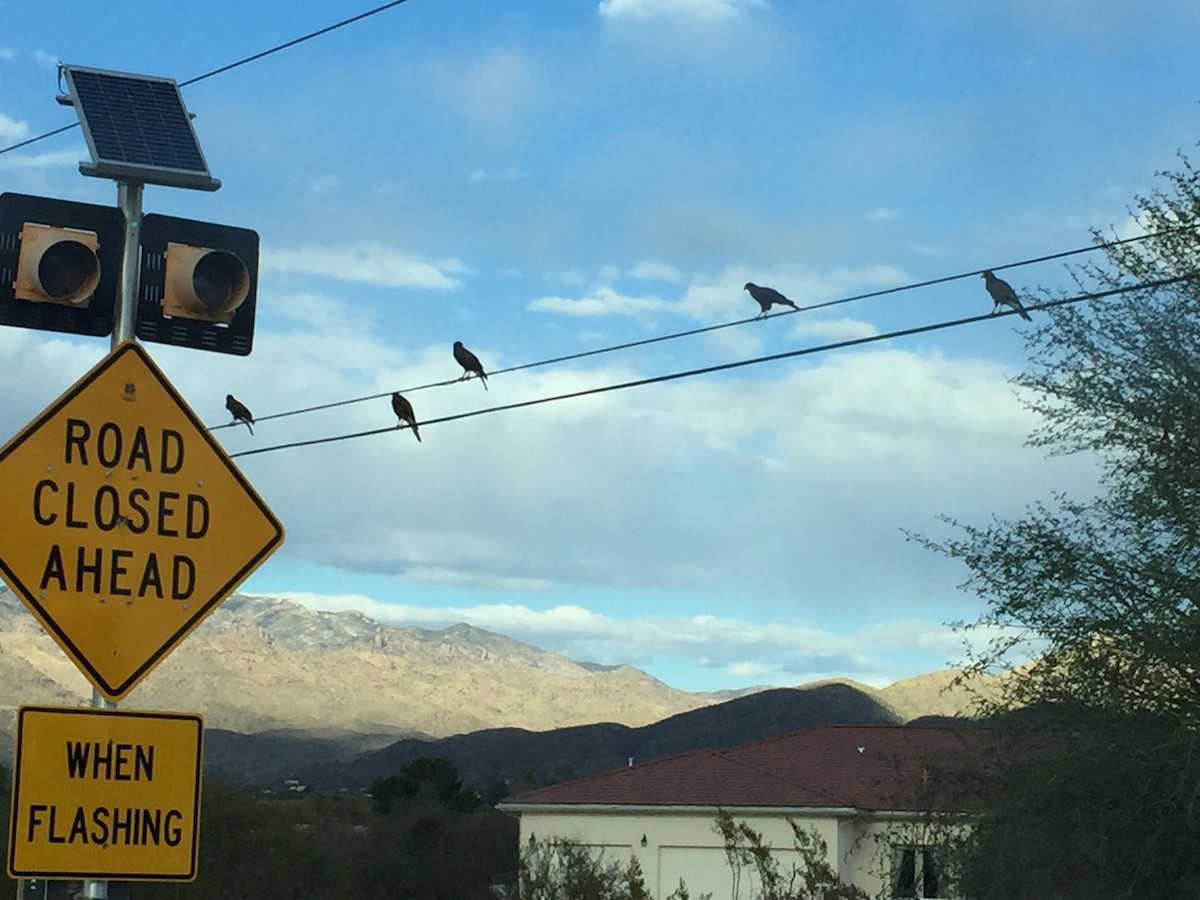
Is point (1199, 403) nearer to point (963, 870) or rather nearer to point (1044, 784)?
point (1044, 784)

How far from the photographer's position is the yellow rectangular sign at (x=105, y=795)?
6059 mm

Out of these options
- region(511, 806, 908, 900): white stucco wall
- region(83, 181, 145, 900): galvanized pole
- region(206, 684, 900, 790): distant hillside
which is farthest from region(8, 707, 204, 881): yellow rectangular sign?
region(206, 684, 900, 790): distant hillside

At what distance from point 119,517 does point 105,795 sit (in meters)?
0.99

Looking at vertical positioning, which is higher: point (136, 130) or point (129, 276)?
point (136, 130)

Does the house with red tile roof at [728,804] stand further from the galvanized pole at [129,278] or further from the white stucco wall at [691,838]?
the galvanized pole at [129,278]

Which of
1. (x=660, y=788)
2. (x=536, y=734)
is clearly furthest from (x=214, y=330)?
(x=536, y=734)

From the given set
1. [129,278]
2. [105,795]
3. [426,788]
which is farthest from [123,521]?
[426,788]

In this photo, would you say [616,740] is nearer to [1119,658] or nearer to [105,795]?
[1119,658]

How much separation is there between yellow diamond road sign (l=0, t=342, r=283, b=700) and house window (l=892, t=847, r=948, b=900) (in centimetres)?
1466

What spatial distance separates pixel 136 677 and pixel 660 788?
41.1m

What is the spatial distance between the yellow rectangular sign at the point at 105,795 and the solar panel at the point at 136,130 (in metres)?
2.43

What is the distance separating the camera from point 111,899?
20.4 ft

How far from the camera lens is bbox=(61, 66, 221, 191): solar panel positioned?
24.7 ft

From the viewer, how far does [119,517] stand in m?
6.52
